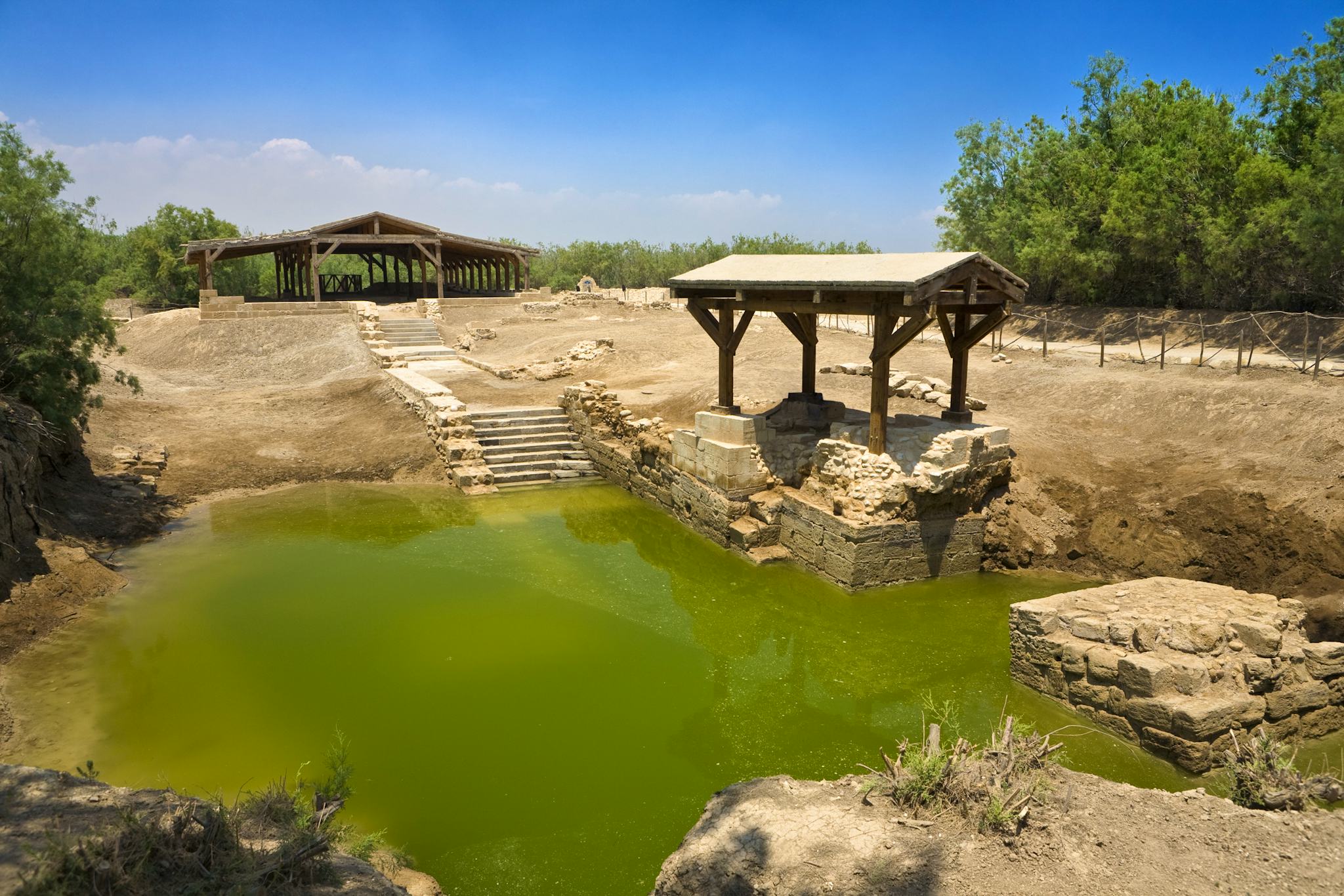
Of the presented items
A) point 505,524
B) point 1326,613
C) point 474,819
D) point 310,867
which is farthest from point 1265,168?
point 310,867

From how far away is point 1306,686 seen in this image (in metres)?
6.64

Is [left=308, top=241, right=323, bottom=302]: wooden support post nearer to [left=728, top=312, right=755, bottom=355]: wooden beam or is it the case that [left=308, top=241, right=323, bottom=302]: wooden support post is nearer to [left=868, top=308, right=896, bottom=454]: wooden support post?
[left=728, top=312, right=755, bottom=355]: wooden beam

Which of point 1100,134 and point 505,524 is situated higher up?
point 1100,134

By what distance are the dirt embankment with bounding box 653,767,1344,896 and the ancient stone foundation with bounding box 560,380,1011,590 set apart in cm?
521

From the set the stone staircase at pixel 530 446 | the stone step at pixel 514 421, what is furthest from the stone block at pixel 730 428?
the stone step at pixel 514 421

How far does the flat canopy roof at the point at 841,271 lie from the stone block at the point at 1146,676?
4362 mm

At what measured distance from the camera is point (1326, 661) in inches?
262

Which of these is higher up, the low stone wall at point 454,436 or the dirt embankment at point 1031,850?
the low stone wall at point 454,436

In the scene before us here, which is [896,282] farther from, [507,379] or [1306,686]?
[507,379]

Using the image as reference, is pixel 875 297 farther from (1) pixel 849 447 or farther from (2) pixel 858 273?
(1) pixel 849 447

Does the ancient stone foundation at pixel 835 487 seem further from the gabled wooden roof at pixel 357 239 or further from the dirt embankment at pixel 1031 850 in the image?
the gabled wooden roof at pixel 357 239

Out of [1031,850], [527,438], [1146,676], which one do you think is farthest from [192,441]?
[1031,850]

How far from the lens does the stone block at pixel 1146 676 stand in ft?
21.1

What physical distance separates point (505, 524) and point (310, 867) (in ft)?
28.8
